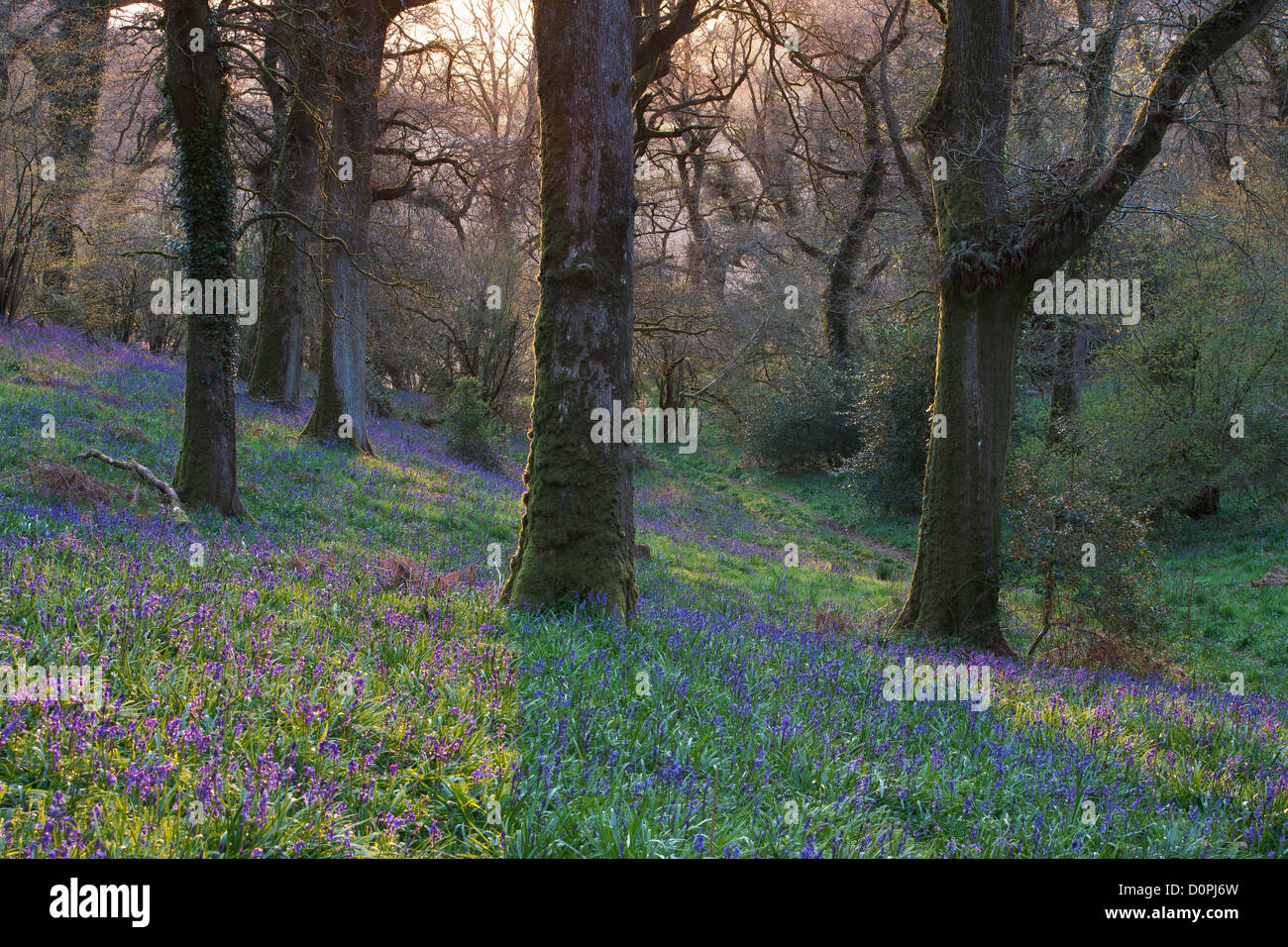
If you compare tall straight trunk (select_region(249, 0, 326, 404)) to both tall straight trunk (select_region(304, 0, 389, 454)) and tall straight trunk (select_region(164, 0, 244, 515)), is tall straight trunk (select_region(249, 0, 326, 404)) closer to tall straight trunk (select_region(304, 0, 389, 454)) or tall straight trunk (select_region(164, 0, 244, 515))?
tall straight trunk (select_region(304, 0, 389, 454))

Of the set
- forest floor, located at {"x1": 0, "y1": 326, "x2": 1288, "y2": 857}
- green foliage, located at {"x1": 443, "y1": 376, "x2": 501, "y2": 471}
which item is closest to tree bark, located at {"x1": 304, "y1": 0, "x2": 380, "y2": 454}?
green foliage, located at {"x1": 443, "y1": 376, "x2": 501, "y2": 471}

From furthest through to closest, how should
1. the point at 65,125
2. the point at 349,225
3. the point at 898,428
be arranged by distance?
1. the point at 898,428
2. the point at 65,125
3. the point at 349,225

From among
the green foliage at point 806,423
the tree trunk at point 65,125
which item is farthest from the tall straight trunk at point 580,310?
the green foliage at point 806,423

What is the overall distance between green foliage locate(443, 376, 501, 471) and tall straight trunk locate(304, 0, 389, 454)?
456 cm

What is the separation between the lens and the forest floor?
8.83 feet

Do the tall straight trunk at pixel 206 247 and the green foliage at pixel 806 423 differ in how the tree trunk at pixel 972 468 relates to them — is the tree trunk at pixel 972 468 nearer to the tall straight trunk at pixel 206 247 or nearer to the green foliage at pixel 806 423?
the tall straight trunk at pixel 206 247

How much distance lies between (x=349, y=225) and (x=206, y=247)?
8.91 metres

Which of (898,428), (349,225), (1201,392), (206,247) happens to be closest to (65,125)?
(349,225)

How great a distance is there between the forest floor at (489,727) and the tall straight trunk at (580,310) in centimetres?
71

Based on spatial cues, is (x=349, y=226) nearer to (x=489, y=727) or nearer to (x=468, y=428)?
(x=468, y=428)

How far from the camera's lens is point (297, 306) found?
19500mm

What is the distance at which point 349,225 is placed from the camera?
1689 centimetres
